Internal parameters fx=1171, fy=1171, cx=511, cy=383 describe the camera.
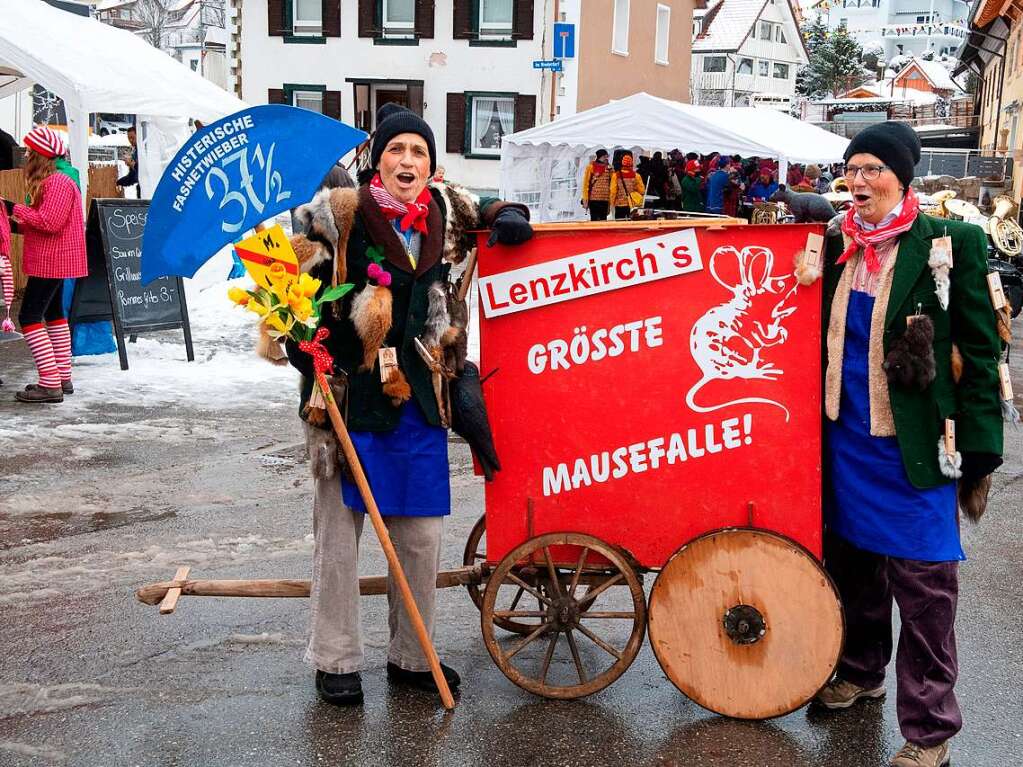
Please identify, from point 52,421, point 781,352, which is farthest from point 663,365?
point 52,421

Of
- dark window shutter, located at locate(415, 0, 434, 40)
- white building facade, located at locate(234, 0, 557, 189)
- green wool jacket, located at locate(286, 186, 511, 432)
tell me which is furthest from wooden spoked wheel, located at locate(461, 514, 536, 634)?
dark window shutter, located at locate(415, 0, 434, 40)

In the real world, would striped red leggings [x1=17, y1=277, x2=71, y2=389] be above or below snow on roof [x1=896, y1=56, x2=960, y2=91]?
below

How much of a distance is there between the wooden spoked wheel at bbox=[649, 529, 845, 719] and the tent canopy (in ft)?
46.6

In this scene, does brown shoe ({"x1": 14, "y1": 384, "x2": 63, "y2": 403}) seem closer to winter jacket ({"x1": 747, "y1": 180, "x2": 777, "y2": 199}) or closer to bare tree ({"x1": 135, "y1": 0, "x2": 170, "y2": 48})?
winter jacket ({"x1": 747, "y1": 180, "x2": 777, "y2": 199})

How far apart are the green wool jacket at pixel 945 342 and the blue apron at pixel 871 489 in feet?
0.20

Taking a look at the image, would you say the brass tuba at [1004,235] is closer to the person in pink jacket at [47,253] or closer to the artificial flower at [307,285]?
the person in pink jacket at [47,253]

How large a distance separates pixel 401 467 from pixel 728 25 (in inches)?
2832

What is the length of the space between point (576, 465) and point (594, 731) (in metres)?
0.82

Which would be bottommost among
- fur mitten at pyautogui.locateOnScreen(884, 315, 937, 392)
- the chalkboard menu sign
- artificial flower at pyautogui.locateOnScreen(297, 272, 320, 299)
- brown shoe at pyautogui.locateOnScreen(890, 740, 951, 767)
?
brown shoe at pyautogui.locateOnScreen(890, 740, 951, 767)

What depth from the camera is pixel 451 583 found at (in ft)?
13.0

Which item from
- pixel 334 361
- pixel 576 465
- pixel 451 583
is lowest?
pixel 451 583

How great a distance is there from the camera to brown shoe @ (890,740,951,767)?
3.34 metres

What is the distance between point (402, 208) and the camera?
3586 mm

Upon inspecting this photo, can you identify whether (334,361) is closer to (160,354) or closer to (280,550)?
(280,550)
